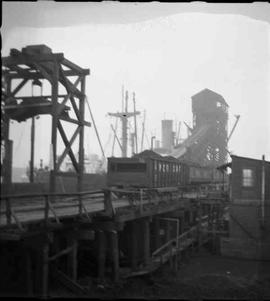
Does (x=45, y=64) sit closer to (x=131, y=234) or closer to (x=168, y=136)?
(x=131, y=234)

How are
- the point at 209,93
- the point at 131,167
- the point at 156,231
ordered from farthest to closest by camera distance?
the point at 209,93 → the point at 131,167 → the point at 156,231

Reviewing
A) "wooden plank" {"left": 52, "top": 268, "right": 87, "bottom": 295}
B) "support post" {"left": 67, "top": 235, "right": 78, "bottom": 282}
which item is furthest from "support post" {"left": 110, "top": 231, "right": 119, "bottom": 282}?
"wooden plank" {"left": 52, "top": 268, "right": 87, "bottom": 295}

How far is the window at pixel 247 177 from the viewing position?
21.6 m

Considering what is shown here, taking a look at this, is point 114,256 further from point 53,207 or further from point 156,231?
point 156,231

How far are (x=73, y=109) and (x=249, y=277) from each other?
11925 millimetres

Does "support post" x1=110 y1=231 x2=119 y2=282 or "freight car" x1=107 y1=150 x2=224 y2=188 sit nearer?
"support post" x1=110 y1=231 x2=119 y2=282

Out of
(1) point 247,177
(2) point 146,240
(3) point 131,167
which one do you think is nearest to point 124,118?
(3) point 131,167

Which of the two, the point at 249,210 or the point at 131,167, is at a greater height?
the point at 131,167

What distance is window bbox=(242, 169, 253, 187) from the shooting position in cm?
2162

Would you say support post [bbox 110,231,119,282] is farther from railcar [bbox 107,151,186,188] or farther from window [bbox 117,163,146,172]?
window [bbox 117,163,146,172]

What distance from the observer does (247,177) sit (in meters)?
21.8

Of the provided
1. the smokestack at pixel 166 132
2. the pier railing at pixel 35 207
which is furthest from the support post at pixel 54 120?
the smokestack at pixel 166 132

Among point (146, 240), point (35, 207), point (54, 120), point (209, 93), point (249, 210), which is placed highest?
point (209, 93)

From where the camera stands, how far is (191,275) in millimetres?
17234
